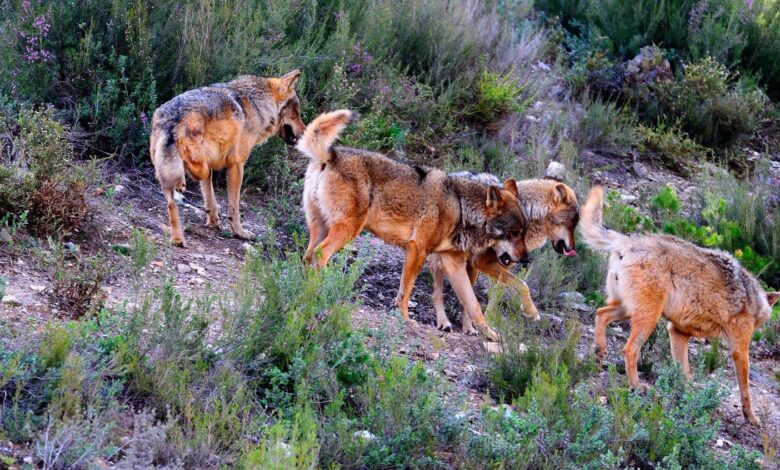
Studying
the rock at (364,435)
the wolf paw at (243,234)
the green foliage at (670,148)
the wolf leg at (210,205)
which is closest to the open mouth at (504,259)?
the wolf paw at (243,234)

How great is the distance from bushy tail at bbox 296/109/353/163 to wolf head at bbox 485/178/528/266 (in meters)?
1.47

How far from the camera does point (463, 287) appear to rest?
8.52 meters

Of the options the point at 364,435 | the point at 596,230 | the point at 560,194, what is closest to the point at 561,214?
the point at 560,194

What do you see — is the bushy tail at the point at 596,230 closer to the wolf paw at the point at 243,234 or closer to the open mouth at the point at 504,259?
the open mouth at the point at 504,259

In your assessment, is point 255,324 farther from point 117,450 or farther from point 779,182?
point 779,182

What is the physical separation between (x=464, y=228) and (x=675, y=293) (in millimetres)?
1844

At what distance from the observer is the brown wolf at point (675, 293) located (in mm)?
7613

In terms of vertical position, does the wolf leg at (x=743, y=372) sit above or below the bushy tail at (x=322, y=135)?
below

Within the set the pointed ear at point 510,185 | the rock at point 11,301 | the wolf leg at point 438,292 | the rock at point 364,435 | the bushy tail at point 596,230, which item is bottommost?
the wolf leg at point 438,292

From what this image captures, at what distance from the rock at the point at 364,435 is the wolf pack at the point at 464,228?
2.32 m

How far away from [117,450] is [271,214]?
5.07m

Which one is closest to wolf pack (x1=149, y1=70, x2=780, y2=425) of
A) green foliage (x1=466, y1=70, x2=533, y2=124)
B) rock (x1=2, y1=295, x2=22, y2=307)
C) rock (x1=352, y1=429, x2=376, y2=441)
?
rock (x1=2, y1=295, x2=22, y2=307)

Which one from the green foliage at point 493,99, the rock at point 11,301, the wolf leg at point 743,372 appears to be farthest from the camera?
the green foliage at point 493,99

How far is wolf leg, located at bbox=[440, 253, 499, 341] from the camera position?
8469mm
